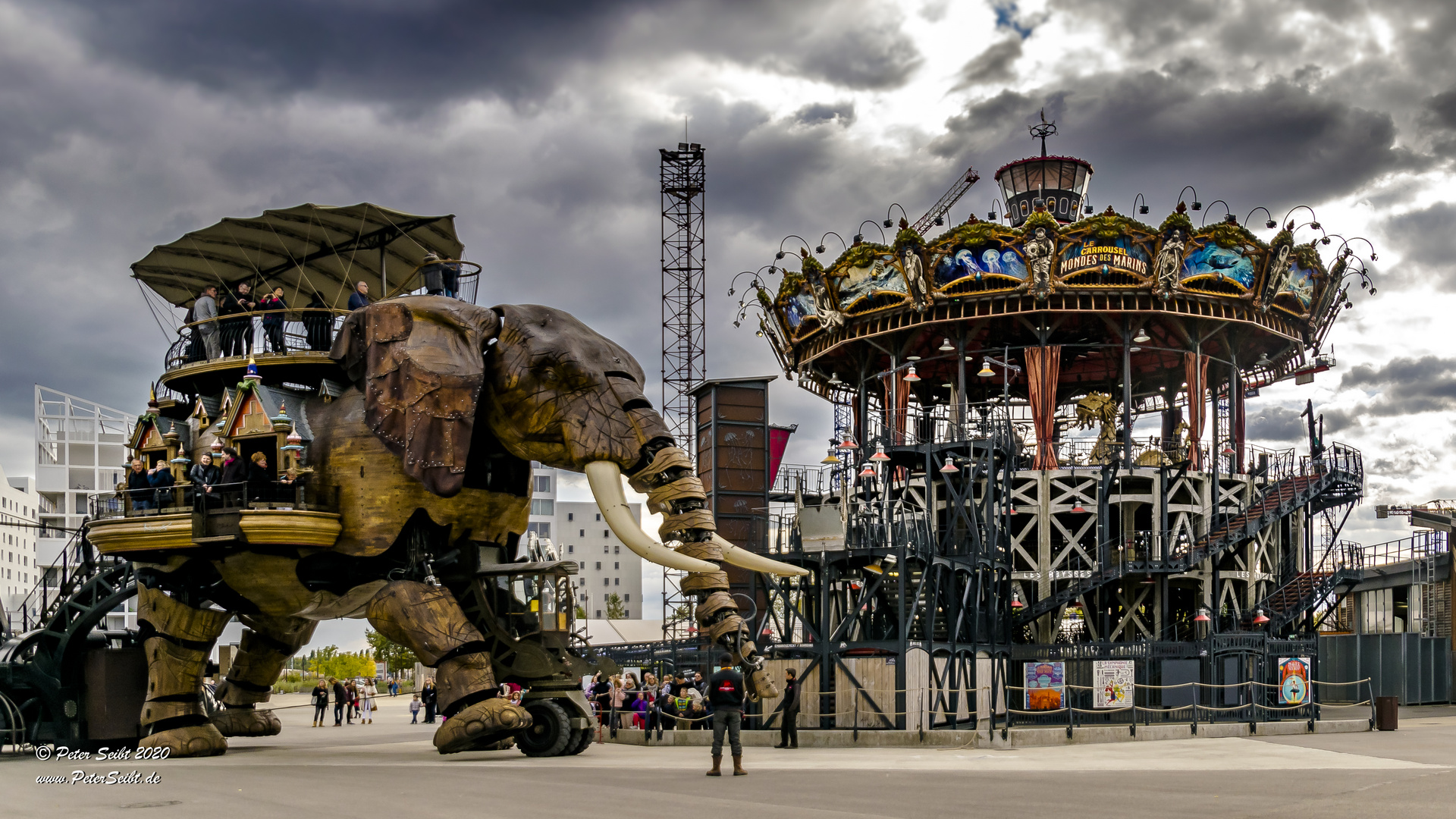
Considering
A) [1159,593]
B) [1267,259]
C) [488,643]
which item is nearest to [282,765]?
[488,643]

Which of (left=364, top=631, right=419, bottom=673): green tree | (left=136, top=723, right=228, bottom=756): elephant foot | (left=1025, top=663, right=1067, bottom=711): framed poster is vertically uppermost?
(left=136, top=723, right=228, bottom=756): elephant foot

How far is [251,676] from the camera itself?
21797 mm

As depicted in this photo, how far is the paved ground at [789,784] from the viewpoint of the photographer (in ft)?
38.5

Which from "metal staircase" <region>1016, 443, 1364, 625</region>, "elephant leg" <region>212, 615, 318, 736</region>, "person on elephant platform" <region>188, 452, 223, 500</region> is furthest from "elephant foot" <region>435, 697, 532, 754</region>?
"metal staircase" <region>1016, 443, 1364, 625</region>

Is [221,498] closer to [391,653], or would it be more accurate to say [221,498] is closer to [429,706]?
[429,706]

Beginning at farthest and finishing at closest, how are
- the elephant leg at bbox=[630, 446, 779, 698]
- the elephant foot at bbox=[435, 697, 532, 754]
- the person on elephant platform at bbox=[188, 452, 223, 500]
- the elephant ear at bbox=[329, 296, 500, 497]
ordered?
the person on elephant platform at bbox=[188, 452, 223, 500], the elephant ear at bbox=[329, 296, 500, 497], the elephant foot at bbox=[435, 697, 532, 754], the elephant leg at bbox=[630, 446, 779, 698]

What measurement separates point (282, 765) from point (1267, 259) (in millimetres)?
31886

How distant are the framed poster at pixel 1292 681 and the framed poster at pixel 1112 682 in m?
3.57

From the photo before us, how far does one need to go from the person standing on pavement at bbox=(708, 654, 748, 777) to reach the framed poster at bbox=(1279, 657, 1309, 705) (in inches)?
834

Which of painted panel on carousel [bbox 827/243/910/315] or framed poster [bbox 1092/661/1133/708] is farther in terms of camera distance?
painted panel on carousel [bbox 827/243/910/315]

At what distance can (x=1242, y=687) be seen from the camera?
34562mm

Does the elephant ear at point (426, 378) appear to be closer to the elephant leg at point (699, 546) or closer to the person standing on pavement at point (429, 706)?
the elephant leg at point (699, 546)

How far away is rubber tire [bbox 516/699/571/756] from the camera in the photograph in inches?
738

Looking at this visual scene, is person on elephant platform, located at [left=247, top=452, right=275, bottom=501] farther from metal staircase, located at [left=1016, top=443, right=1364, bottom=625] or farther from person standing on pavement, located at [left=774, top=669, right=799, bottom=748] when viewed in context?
metal staircase, located at [left=1016, top=443, right=1364, bottom=625]
